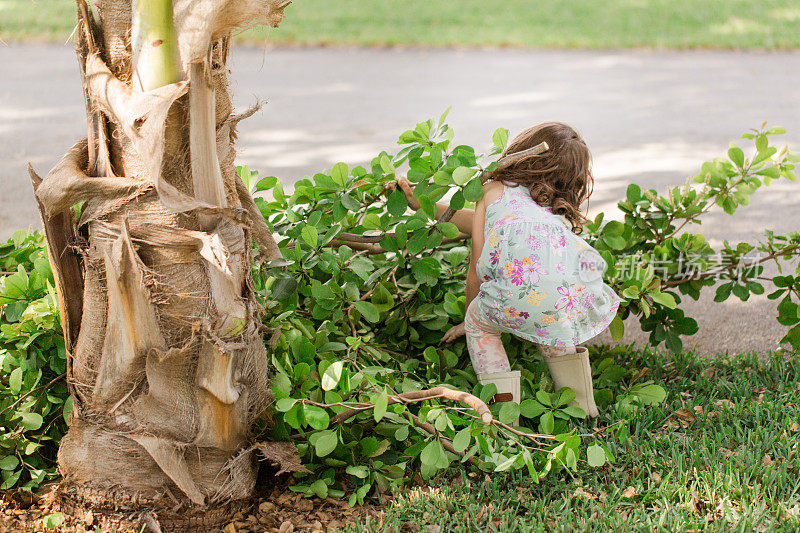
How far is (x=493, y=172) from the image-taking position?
254cm

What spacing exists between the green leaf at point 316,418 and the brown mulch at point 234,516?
0.96 ft

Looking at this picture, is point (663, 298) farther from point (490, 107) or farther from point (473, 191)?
point (490, 107)

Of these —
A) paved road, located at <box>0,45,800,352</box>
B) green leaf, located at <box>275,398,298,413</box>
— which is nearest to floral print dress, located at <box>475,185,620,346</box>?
green leaf, located at <box>275,398,298,413</box>

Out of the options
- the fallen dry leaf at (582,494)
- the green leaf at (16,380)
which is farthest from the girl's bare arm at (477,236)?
the green leaf at (16,380)

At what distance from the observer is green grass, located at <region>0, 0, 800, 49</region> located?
9227 millimetres

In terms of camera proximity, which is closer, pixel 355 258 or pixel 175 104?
pixel 175 104

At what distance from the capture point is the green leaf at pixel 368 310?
2.42 metres

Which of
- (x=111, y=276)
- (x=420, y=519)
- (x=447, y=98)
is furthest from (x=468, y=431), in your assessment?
(x=447, y=98)

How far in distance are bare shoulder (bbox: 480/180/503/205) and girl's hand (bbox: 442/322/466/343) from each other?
0.45 m

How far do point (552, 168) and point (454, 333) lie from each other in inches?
26.2

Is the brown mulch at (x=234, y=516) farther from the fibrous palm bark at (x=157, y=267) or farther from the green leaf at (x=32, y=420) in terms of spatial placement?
the green leaf at (x=32, y=420)

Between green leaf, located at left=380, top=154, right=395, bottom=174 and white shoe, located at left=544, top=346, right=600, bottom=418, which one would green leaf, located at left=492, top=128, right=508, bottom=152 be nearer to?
green leaf, located at left=380, top=154, right=395, bottom=174

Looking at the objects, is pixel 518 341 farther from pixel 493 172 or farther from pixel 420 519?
pixel 420 519

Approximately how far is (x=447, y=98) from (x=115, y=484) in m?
5.63
